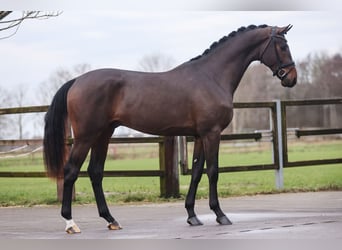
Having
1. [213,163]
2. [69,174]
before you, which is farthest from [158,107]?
[69,174]

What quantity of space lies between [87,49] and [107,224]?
7.21 m

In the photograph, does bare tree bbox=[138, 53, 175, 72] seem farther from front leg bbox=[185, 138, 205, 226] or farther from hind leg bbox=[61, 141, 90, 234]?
hind leg bbox=[61, 141, 90, 234]

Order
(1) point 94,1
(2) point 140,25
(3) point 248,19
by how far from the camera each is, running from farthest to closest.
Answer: (2) point 140,25 < (3) point 248,19 < (1) point 94,1

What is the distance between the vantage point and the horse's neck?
5.64m

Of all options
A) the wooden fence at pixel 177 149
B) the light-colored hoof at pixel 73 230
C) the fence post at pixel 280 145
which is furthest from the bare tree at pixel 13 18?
the fence post at pixel 280 145

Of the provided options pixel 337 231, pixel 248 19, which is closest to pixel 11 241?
pixel 337 231

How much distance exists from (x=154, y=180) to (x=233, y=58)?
7.37 metres

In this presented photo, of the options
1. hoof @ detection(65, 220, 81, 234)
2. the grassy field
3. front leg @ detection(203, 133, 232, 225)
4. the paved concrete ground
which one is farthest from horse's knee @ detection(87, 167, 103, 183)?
the grassy field

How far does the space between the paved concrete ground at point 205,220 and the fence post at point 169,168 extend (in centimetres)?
40

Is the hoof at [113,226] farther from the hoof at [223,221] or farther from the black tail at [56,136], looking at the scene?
the hoof at [223,221]

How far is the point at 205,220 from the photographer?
5.85 metres

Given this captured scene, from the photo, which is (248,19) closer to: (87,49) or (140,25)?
(140,25)

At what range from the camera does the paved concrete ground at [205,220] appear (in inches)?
194

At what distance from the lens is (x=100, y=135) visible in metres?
5.53
